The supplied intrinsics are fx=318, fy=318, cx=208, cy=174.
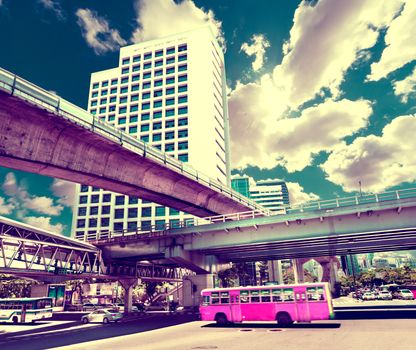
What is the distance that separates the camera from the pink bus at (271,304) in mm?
21141

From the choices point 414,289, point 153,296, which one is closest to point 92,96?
point 153,296

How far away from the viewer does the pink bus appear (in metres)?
21.1

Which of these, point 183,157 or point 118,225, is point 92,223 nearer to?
point 118,225

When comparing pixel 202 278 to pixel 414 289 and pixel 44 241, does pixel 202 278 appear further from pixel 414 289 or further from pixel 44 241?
pixel 414 289

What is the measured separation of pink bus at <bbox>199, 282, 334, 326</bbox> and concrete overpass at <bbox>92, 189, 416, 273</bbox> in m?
8.47

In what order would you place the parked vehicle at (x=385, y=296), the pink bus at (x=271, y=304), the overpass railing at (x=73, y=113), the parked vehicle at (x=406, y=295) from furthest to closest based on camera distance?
the parked vehicle at (x=385, y=296)
the parked vehicle at (x=406, y=295)
the pink bus at (x=271, y=304)
the overpass railing at (x=73, y=113)

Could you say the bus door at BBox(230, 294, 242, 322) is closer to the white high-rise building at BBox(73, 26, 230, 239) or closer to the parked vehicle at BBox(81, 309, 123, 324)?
the parked vehicle at BBox(81, 309, 123, 324)

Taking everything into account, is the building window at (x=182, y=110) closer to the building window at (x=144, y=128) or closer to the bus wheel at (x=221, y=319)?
the building window at (x=144, y=128)

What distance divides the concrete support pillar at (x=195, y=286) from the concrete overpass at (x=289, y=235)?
1.15m

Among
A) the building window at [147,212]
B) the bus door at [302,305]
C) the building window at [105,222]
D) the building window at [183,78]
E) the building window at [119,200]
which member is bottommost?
the bus door at [302,305]

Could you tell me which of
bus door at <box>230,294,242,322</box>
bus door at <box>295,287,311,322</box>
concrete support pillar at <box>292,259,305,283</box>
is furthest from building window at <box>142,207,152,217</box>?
bus door at <box>295,287,311,322</box>

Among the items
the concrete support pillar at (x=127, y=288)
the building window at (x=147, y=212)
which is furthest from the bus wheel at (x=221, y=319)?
the building window at (x=147, y=212)

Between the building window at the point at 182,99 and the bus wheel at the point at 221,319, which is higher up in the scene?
the building window at the point at 182,99

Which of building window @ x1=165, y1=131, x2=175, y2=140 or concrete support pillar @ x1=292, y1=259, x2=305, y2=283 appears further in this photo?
building window @ x1=165, y1=131, x2=175, y2=140
